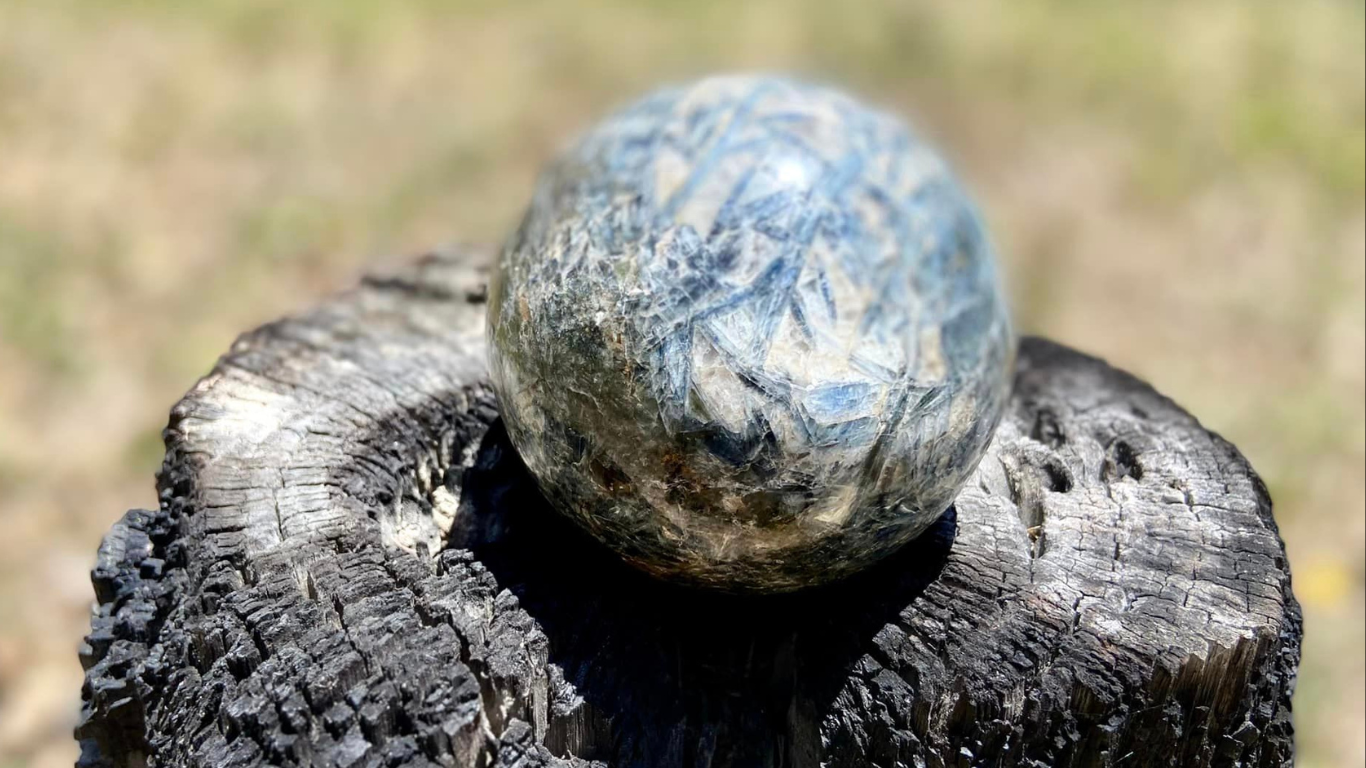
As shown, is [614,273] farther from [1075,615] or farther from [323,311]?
[323,311]

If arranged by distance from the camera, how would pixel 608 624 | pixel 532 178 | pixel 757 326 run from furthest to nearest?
pixel 532 178
pixel 608 624
pixel 757 326

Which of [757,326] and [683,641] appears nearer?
[757,326]

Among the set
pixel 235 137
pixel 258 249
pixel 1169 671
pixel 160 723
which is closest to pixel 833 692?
pixel 1169 671

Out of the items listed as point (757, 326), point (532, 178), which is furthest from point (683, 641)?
point (532, 178)

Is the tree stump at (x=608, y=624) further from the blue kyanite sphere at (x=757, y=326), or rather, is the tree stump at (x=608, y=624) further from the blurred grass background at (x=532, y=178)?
the blurred grass background at (x=532, y=178)

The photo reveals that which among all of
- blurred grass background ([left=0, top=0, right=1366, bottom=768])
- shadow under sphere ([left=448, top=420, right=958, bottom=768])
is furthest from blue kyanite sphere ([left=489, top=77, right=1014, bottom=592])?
blurred grass background ([left=0, top=0, right=1366, bottom=768])

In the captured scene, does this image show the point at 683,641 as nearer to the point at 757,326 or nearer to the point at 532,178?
the point at 757,326

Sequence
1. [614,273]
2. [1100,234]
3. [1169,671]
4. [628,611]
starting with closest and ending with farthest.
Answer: [614,273], [1169,671], [628,611], [1100,234]
